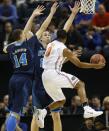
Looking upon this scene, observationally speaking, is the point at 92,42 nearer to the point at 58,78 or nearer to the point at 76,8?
the point at 76,8

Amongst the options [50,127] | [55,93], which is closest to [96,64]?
[55,93]

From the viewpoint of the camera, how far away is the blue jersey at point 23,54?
48.1 feet

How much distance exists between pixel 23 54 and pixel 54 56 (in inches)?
33.0

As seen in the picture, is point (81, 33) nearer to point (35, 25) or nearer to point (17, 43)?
point (35, 25)

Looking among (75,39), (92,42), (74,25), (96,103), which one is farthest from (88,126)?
(74,25)

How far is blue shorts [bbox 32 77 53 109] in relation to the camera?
48.3 feet

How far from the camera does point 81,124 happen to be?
1664cm

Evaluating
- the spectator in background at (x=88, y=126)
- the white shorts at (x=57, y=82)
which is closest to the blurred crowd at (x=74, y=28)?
the spectator in background at (x=88, y=126)

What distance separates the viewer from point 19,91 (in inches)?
574

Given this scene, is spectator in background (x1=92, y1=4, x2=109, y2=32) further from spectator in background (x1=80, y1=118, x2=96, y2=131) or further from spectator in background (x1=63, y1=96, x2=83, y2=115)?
spectator in background (x1=80, y1=118, x2=96, y2=131)

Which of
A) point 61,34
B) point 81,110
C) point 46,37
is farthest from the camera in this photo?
point 81,110

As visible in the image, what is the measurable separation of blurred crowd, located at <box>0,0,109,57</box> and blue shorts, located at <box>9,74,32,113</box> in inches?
158

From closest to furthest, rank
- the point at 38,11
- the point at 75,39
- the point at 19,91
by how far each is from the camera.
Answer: the point at 19,91 → the point at 38,11 → the point at 75,39

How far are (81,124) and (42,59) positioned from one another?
2.48 m
